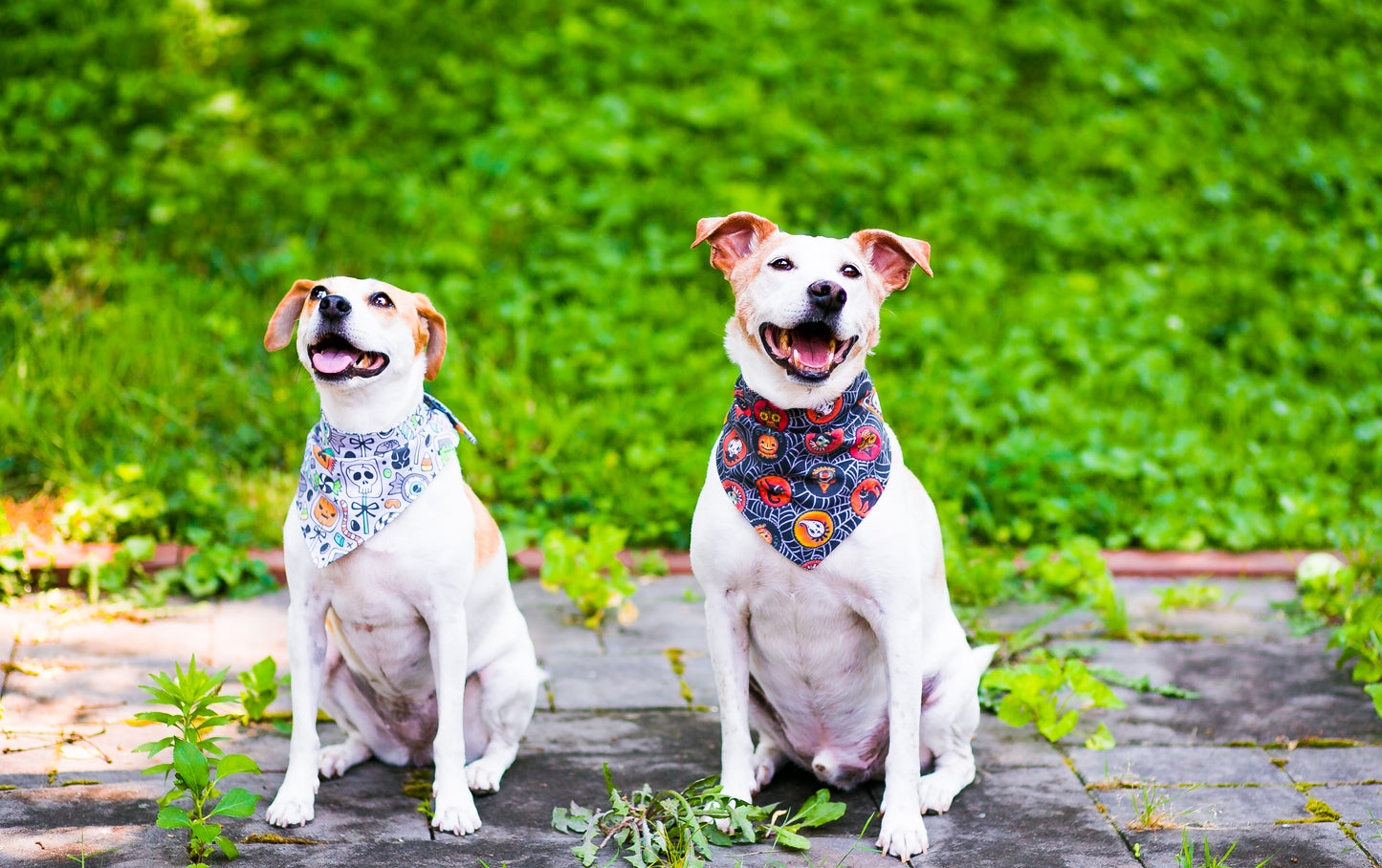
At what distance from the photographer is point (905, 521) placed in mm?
3428

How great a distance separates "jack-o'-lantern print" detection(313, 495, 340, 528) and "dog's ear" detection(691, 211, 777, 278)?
127cm

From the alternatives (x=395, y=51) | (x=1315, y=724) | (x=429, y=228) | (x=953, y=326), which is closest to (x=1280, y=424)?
(x=953, y=326)

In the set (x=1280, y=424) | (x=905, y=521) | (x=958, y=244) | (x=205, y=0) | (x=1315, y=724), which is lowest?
(x=1315, y=724)

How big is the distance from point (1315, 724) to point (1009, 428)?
2734mm

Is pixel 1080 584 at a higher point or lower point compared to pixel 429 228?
lower

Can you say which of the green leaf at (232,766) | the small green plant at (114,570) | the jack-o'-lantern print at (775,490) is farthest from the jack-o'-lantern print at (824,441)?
the small green plant at (114,570)

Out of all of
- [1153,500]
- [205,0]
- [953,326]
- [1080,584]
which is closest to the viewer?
[1080,584]

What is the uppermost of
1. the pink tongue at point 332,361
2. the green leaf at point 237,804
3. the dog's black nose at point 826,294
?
the dog's black nose at point 826,294

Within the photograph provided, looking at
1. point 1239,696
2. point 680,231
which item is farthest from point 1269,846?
point 680,231

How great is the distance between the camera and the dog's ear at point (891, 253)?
3.58 m

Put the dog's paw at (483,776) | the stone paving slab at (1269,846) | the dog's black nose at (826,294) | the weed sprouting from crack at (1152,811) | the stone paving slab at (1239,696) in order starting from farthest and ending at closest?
1. the stone paving slab at (1239,696)
2. the dog's paw at (483,776)
3. the weed sprouting from crack at (1152,811)
4. the stone paving slab at (1269,846)
5. the dog's black nose at (826,294)

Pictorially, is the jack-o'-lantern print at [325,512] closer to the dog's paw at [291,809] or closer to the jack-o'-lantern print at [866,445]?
the dog's paw at [291,809]

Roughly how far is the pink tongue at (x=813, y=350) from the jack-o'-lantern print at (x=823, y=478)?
316 millimetres

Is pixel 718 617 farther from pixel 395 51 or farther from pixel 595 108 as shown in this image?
pixel 395 51
